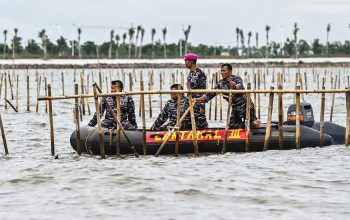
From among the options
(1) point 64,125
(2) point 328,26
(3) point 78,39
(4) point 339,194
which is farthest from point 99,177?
(2) point 328,26

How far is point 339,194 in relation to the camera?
1140cm

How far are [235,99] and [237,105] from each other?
145mm

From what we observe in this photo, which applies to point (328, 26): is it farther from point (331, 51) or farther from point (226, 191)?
point (226, 191)

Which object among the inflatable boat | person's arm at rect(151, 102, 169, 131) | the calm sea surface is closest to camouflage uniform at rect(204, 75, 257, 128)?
the inflatable boat

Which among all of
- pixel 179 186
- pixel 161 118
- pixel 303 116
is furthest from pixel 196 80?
pixel 179 186

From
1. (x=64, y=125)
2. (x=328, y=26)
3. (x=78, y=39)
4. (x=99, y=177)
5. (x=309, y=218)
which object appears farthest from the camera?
(x=328, y=26)

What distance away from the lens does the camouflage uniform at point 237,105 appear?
49.4 ft

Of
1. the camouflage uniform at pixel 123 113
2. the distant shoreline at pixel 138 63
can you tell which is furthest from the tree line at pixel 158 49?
the camouflage uniform at pixel 123 113

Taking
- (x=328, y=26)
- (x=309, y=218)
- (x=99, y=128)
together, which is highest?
(x=328, y=26)

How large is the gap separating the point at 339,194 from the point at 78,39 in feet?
442

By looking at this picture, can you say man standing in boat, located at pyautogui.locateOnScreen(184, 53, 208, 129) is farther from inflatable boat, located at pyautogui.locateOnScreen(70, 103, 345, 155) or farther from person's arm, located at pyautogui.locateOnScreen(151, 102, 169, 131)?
person's arm, located at pyautogui.locateOnScreen(151, 102, 169, 131)

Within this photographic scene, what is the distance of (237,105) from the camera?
606 inches

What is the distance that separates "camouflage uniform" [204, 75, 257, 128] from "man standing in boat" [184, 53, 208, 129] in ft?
1.06

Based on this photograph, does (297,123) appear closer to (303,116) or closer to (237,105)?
(303,116)
